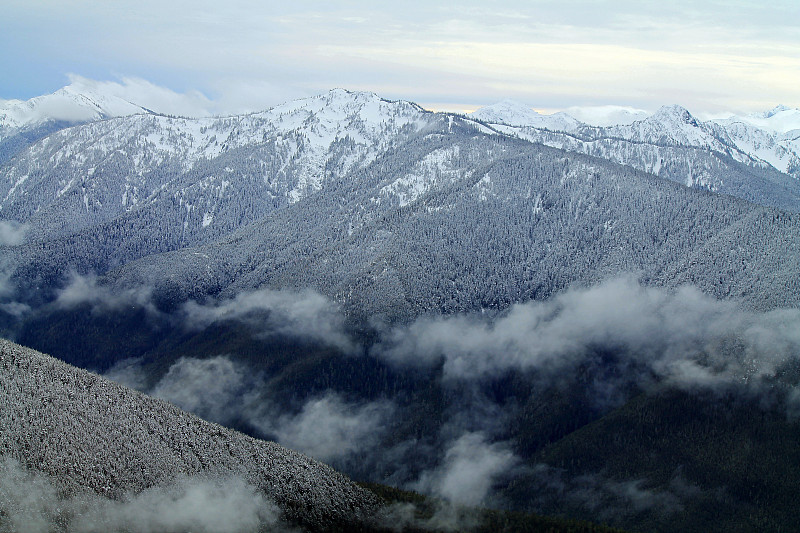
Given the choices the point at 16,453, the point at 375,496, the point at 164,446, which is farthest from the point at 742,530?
the point at 16,453

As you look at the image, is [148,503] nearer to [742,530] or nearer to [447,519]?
[447,519]

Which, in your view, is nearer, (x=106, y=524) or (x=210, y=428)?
(x=106, y=524)

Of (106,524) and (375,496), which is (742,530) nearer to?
(375,496)

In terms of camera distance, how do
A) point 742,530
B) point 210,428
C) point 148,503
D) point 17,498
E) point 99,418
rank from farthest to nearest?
1. point 742,530
2. point 210,428
3. point 99,418
4. point 148,503
5. point 17,498

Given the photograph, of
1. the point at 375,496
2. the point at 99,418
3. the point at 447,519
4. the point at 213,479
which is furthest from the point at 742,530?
the point at 99,418

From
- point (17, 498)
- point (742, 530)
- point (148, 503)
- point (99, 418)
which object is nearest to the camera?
point (17, 498)

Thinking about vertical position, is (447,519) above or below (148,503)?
below

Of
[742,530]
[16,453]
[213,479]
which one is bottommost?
[742,530]
